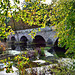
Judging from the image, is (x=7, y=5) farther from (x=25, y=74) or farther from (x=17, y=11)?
(x=25, y=74)

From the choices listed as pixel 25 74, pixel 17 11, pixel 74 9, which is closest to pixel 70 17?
pixel 74 9

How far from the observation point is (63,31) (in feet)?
11.7

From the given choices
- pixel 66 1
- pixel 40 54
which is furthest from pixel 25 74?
pixel 40 54

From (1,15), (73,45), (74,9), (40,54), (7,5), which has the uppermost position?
(74,9)

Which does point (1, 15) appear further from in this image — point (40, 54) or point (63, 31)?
point (40, 54)

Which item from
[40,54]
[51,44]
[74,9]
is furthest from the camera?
[51,44]

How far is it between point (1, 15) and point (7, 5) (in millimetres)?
162

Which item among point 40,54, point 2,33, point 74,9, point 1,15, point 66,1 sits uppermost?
point 66,1

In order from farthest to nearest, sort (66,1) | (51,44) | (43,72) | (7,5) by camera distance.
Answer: (51,44)
(43,72)
(66,1)
(7,5)

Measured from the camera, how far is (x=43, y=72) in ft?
16.0

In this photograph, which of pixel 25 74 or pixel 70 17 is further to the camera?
pixel 25 74

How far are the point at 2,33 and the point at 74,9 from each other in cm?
240

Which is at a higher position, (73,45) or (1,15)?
(1,15)

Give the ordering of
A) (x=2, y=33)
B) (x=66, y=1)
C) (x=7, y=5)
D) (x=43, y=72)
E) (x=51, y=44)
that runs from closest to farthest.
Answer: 1. (x=7, y=5)
2. (x=2, y=33)
3. (x=66, y=1)
4. (x=43, y=72)
5. (x=51, y=44)
